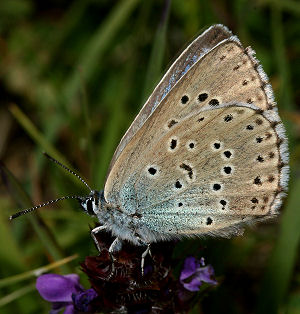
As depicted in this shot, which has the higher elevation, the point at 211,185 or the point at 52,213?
the point at 52,213

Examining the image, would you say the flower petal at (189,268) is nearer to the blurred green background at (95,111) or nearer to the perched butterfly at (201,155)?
the perched butterfly at (201,155)

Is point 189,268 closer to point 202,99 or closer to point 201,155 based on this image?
point 201,155

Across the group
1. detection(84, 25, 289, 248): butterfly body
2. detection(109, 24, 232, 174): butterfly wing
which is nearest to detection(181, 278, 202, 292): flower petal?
detection(84, 25, 289, 248): butterfly body

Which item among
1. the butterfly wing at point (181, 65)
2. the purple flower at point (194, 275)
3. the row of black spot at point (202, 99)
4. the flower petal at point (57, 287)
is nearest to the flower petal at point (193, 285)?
the purple flower at point (194, 275)

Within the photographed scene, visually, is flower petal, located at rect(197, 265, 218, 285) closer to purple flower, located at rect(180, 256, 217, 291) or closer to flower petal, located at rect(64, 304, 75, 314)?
purple flower, located at rect(180, 256, 217, 291)

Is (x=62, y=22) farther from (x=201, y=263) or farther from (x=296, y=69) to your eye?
(x=201, y=263)

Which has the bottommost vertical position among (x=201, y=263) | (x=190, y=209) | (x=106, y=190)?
(x=201, y=263)

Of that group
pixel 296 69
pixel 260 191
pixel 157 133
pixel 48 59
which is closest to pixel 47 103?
pixel 48 59
